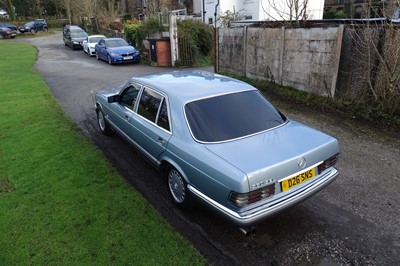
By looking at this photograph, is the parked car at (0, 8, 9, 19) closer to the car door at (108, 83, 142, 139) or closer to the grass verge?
the grass verge

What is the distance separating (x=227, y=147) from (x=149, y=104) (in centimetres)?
164

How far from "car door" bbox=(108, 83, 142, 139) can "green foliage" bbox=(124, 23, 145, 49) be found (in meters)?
15.4

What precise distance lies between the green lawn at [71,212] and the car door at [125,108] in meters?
0.69

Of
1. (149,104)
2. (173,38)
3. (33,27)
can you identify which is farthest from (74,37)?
(149,104)

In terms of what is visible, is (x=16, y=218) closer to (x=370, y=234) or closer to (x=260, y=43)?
(x=370, y=234)

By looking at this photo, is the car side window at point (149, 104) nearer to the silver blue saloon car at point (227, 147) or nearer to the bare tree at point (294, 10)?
the silver blue saloon car at point (227, 147)

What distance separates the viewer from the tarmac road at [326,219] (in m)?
3.23

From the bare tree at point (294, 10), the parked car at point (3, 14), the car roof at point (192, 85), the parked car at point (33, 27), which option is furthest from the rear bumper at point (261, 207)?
the parked car at point (3, 14)

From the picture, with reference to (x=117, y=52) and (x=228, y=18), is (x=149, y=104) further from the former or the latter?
(x=228, y=18)

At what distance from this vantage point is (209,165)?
3.21 metres

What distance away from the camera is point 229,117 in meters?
3.84

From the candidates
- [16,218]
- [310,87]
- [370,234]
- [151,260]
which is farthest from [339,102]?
[16,218]

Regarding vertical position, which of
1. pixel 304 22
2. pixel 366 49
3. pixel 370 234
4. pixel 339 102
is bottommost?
pixel 370 234

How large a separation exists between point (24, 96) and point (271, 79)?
8293mm
